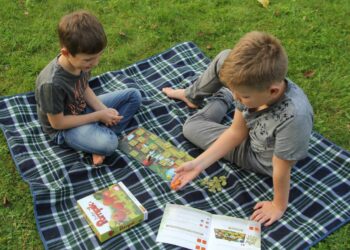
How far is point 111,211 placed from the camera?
2.88 m

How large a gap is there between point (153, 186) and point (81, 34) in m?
1.25

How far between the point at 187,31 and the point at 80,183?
2523 mm

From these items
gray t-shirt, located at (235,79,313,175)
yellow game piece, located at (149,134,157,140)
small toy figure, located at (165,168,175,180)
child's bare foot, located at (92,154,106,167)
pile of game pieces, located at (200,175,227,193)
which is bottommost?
pile of game pieces, located at (200,175,227,193)

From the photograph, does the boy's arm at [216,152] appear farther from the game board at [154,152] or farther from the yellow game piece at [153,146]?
the yellow game piece at [153,146]

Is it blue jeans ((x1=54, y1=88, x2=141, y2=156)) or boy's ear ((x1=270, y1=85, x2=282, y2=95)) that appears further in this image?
blue jeans ((x1=54, y1=88, x2=141, y2=156))

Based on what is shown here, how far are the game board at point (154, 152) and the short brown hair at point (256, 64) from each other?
3.81 feet

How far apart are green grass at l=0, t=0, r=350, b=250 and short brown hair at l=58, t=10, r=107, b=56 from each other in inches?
47.1

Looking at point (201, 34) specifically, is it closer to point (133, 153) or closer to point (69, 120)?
point (133, 153)

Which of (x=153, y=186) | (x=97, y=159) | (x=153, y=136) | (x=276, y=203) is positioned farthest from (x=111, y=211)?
(x=276, y=203)

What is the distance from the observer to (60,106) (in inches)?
121

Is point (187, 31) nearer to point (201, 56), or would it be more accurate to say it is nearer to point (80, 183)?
point (201, 56)

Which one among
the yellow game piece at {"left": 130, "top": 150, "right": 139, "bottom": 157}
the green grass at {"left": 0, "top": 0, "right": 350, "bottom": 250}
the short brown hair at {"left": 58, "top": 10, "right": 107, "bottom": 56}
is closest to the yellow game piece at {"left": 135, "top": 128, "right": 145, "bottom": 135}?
the yellow game piece at {"left": 130, "top": 150, "right": 139, "bottom": 157}

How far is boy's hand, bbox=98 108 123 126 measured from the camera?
11.2 feet

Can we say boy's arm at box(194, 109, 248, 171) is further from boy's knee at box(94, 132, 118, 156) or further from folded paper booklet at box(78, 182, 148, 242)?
boy's knee at box(94, 132, 118, 156)
